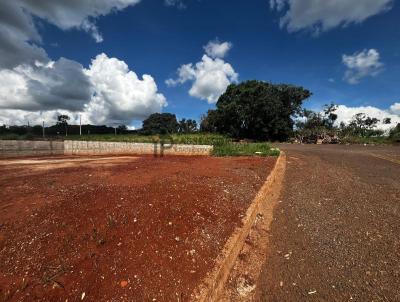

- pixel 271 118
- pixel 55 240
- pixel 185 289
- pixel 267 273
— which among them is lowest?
pixel 267 273

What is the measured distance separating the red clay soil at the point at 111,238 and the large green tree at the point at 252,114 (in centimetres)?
2972

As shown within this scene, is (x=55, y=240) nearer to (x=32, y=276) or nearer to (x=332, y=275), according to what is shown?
(x=32, y=276)

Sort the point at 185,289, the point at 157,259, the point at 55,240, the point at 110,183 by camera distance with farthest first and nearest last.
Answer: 1. the point at 110,183
2. the point at 55,240
3. the point at 157,259
4. the point at 185,289

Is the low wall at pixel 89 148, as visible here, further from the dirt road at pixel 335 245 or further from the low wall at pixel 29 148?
the dirt road at pixel 335 245

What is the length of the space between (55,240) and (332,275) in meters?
3.69

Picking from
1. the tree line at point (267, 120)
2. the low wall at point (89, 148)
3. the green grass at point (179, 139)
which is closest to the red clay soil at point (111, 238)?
the low wall at point (89, 148)

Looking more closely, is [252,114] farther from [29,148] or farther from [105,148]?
[29,148]

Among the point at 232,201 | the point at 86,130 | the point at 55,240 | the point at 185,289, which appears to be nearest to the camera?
the point at 185,289

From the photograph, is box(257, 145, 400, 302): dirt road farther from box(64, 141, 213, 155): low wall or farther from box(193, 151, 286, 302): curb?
box(64, 141, 213, 155): low wall

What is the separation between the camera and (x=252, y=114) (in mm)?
34000

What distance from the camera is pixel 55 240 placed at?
10.3 ft

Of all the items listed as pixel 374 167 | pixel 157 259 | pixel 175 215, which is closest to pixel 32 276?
pixel 157 259

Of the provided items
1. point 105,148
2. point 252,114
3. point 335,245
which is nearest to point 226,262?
point 335,245

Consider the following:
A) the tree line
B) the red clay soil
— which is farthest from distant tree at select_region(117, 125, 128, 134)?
the red clay soil
